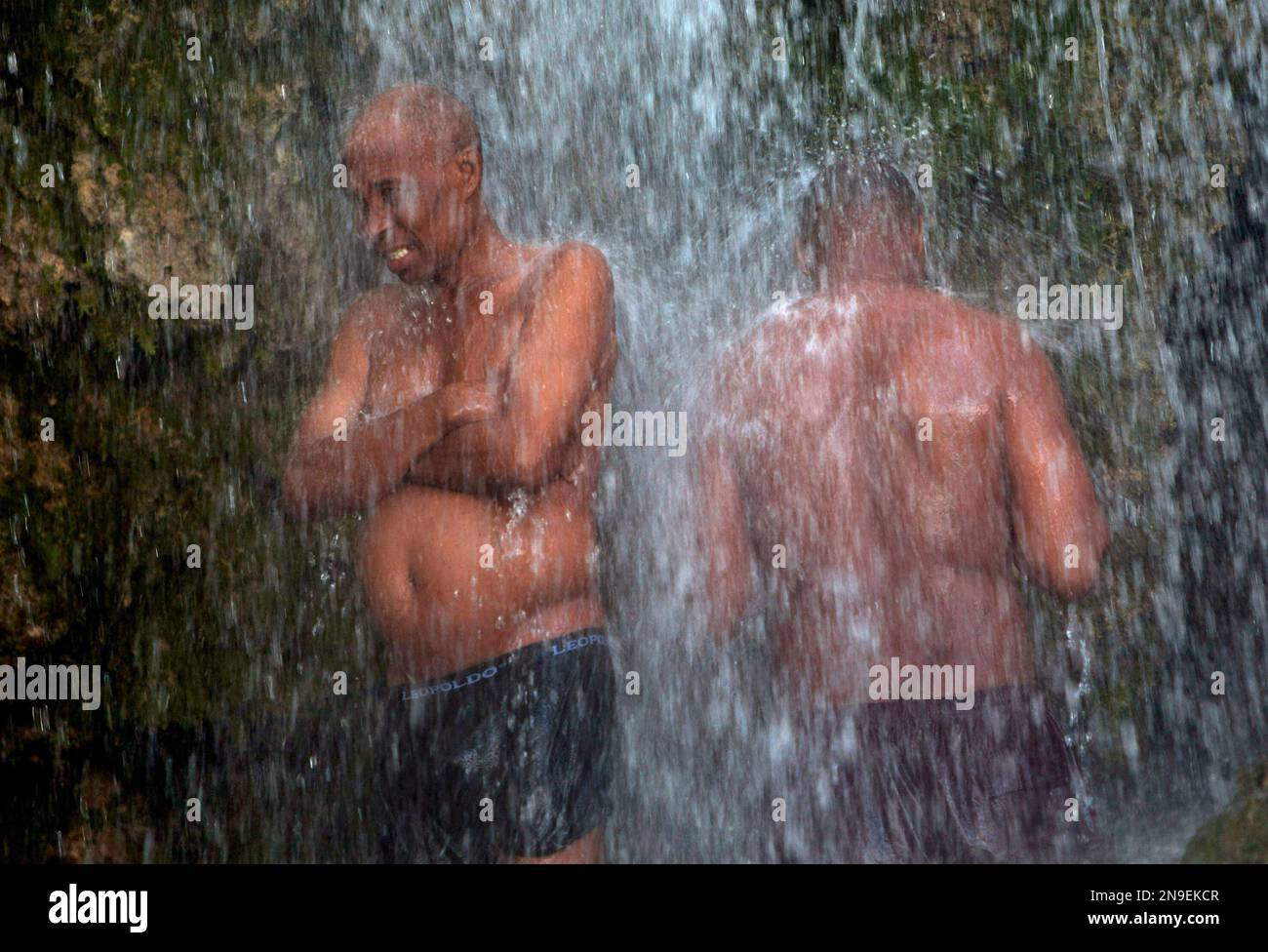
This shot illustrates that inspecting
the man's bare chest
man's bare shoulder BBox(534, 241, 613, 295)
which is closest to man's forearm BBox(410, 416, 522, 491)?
the man's bare chest

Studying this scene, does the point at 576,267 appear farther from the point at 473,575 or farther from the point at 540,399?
the point at 473,575

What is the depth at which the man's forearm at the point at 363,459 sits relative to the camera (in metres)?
3.05

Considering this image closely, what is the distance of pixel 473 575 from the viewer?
312cm

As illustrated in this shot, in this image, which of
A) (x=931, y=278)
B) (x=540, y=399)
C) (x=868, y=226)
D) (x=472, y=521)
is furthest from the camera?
(x=931, y=278)

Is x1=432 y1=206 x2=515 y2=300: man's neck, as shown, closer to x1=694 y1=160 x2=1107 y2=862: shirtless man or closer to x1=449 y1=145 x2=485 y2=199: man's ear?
x1=449 y1=145 x2=485 y2=199: man's ear

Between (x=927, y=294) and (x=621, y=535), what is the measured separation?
1.16m

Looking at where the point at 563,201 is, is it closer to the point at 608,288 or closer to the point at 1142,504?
the point at 608,288

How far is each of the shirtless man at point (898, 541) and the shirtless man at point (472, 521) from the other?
0.42 metres

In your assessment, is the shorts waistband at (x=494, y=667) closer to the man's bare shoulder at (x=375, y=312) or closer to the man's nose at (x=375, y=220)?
the man's bare shoulder at (x=375, y=312)

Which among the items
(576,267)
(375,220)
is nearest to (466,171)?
(375,220)

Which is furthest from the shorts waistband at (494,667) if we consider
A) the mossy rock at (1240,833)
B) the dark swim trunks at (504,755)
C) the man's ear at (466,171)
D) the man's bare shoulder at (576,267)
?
the mossy rock at (1240,833)

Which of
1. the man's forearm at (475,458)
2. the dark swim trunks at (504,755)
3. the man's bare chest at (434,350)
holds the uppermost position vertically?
the man's bare chest at (434,350)

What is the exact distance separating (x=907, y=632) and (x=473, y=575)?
97 centimetres

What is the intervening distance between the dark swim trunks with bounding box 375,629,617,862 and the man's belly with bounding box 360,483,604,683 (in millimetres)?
54
